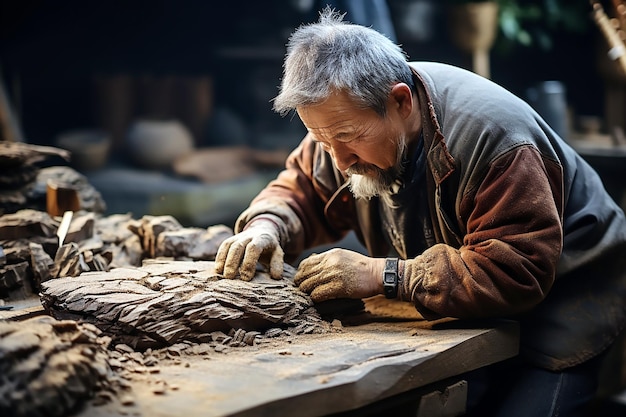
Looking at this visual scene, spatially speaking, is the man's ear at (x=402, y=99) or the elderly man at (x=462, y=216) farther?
the man's ear at (x=402, y=99)

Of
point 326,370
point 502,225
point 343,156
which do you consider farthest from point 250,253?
point 502,225

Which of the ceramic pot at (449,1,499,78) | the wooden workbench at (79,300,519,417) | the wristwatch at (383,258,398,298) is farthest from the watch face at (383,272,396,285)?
the ceramic pot at (449,1,499,78)

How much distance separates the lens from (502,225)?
Answer: 2.64 metres

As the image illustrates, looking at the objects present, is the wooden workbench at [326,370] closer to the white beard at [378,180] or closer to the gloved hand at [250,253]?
the gloved hand at [250,253]

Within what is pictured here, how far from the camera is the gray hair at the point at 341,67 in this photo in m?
2.65

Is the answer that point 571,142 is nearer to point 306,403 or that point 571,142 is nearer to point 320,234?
point 320,234

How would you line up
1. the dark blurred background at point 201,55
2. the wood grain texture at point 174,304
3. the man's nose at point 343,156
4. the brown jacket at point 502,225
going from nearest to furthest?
the wood grain texture at point 174,304
the brown jacket at point 502,225
the man's nose at point 343,156
the dark blurred background at point 201,55

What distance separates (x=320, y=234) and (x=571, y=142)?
3.18 meters

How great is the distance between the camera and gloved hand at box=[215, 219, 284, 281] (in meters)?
2.78

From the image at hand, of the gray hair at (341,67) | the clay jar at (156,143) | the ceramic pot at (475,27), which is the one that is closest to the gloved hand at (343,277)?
the gray hair at (341,67)

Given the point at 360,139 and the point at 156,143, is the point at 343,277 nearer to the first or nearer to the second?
the point at 360,139

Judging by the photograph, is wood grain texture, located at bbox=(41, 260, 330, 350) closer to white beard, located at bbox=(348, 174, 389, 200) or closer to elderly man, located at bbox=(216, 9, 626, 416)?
elderly man, located at bbox=(216, 9, 626, 416)

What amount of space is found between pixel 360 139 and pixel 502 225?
0.58 meters

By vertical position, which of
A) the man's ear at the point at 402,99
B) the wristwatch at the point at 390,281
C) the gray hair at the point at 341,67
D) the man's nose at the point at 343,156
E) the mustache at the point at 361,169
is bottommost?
the wristwatch at the point at 390,281
